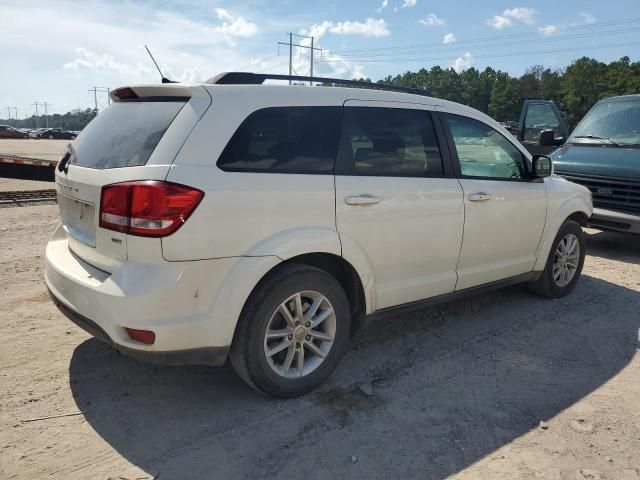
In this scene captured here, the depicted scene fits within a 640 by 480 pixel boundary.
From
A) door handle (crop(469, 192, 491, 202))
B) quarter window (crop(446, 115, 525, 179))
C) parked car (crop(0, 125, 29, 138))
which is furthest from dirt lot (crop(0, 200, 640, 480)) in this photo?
parked car (crop(0, 125, 29, 138))

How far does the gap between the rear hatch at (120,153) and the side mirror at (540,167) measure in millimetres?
3039

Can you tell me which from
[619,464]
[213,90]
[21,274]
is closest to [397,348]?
[619,464]

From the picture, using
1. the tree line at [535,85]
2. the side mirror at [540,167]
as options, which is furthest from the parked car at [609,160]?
the tree line at [535,85]

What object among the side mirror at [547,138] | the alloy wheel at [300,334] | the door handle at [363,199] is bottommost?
the alloy wheel at [300,334]

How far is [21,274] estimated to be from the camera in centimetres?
529

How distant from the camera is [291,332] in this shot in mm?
3148

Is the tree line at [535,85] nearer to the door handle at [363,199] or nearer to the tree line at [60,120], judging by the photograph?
the tree line at [60,120]

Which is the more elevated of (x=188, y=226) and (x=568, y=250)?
(x=188, y=226)

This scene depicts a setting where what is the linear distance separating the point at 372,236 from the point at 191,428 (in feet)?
5.17

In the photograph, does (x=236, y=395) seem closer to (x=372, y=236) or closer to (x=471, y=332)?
(x=372, y=236)

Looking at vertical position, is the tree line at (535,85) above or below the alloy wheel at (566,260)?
above

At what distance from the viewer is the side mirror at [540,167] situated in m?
4.60

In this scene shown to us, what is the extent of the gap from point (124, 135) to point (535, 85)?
336 ft

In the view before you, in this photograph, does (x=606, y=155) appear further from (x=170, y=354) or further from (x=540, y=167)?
(x=170, y=354)
